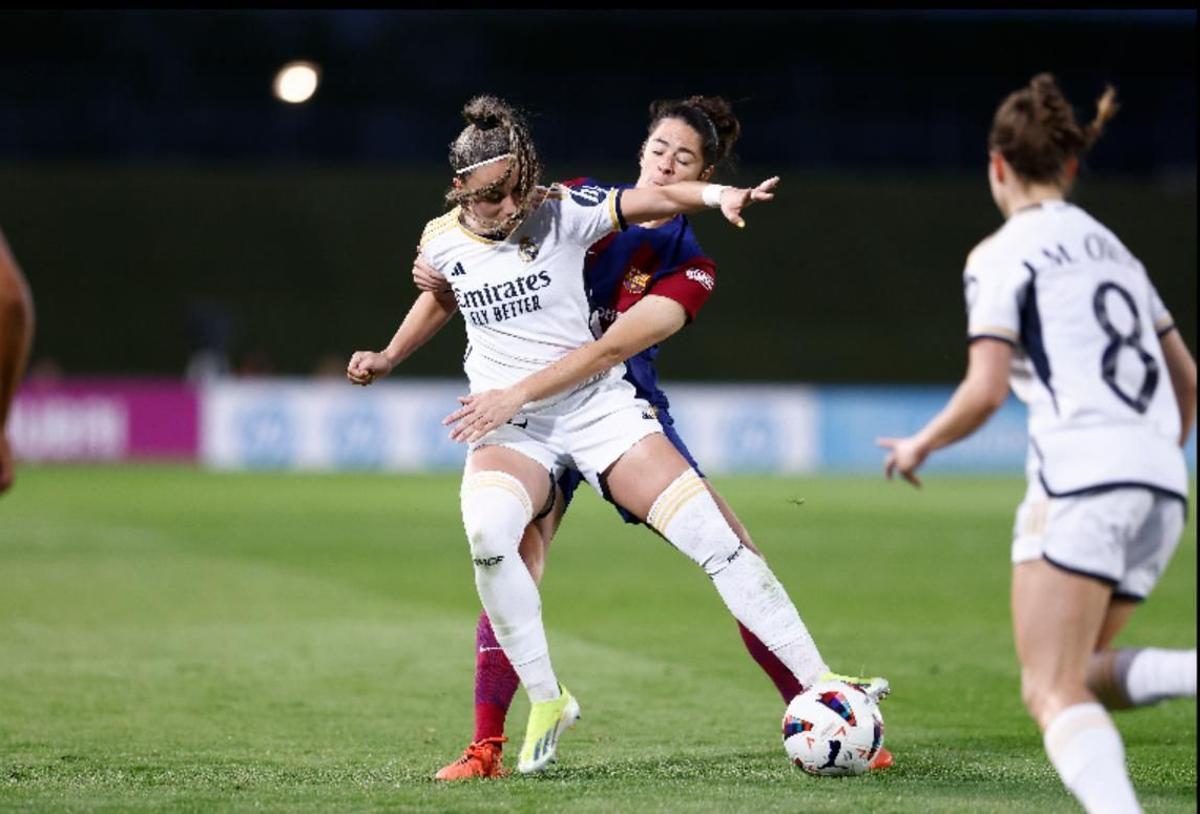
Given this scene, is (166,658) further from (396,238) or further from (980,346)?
(396,238)

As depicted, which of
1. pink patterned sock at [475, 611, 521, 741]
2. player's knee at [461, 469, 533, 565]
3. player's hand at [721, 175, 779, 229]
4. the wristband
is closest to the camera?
player's hand at [721, 175, 779, 229]

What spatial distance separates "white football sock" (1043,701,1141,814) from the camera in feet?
13.9

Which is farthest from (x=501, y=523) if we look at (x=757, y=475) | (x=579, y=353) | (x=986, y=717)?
(x=757, y=475)

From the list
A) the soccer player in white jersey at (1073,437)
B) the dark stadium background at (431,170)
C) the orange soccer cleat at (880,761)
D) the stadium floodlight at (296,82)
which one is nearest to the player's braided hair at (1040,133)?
the soccer player in white jersey at (1073,437)

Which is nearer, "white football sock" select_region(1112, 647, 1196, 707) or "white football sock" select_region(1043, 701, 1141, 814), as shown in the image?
"white football sock" select_region(1043, 701, 1141, 814)

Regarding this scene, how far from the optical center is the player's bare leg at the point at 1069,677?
13.9 ft

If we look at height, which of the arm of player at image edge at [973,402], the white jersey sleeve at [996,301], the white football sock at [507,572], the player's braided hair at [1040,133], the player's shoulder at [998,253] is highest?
the player's braided hair at [1040,133]

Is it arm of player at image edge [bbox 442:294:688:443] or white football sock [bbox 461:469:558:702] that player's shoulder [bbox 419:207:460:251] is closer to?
arm of player at image edge [bbox 442:294:688:443]

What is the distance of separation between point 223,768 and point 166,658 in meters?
3.51

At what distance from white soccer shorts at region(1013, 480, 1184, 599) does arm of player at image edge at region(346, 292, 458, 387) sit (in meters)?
2.81

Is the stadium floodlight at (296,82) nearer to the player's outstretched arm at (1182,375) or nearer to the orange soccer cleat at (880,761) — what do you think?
the orange soccer cleat at (880,761)

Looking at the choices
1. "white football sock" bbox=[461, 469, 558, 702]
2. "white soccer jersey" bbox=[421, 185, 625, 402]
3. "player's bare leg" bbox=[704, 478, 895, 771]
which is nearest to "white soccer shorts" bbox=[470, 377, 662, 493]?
"white soccer jersey" bbox=[421, 185, 625, 402]

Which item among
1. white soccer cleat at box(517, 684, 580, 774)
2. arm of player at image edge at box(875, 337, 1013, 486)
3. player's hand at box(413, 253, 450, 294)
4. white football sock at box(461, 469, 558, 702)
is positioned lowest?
white soccer cleat at box(517, 684, 580, 774)

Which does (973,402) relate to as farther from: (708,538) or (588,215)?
(588,215)
